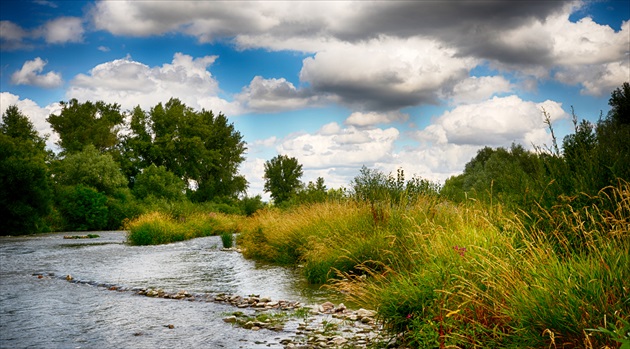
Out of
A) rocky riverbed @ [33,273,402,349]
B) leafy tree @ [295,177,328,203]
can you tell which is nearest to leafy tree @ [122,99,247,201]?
leafy tree @ [295,177,328,203]

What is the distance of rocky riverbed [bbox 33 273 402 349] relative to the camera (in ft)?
18.1

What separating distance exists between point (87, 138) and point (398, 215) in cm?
5501

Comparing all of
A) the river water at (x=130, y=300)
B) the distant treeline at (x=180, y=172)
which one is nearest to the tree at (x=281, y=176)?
the distant treeline at (x=180, y=172)

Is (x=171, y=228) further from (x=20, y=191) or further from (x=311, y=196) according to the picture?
(x=20, y=191)

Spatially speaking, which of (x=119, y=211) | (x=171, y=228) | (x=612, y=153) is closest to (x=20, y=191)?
(x=119, y=211)

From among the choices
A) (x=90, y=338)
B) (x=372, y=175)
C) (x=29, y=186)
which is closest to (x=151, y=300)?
(x=90, y=338)

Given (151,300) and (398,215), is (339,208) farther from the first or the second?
(151,300)

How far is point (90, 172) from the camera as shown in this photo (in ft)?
142

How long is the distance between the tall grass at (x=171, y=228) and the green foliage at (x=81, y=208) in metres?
10.4

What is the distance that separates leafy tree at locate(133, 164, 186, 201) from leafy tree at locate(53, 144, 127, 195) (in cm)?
430

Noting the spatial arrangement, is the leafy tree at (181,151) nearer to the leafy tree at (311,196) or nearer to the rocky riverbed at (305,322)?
the leafy tree at (311,196)

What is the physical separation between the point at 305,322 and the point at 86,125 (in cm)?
6088

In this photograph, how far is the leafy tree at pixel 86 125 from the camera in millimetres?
57312

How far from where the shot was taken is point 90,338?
20.0 feet
